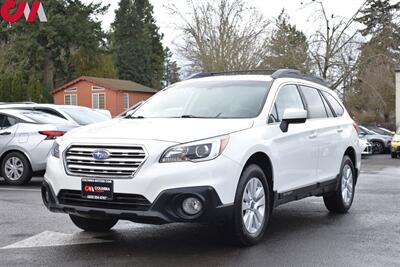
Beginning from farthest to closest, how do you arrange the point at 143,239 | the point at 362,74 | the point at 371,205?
the point at 362,74 < the point at 371,205 < the point at 143,239

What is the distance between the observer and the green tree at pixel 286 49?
33.1m

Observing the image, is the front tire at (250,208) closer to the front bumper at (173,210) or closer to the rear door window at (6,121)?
the front bumper at (173,210)

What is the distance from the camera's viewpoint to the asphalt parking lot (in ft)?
18.0

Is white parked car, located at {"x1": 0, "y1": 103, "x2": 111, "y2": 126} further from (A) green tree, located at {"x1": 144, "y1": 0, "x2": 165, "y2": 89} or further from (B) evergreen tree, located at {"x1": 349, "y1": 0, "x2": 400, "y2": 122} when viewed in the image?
(A) green tree, located at {"x1": 144, "y1": 0, "x2": 165, "y2": 89}

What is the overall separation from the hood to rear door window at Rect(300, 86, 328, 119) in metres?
1.70

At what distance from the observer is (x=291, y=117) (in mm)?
6465

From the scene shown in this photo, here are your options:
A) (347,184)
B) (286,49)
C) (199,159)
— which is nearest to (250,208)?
(199,159)

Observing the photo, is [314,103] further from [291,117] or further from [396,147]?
[396,147]

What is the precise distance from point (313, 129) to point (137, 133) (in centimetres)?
257

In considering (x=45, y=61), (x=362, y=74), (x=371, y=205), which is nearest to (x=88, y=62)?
(x=45, y=61)

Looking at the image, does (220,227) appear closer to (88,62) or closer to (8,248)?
(8,248)

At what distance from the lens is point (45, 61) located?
53.9 meters

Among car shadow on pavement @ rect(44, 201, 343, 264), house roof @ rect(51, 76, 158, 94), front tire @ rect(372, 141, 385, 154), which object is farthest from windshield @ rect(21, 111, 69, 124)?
house roof @ rect(51, 76, 158, 94)

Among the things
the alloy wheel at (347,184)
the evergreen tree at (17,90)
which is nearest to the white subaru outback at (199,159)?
the alloy wheel at (347,184)
